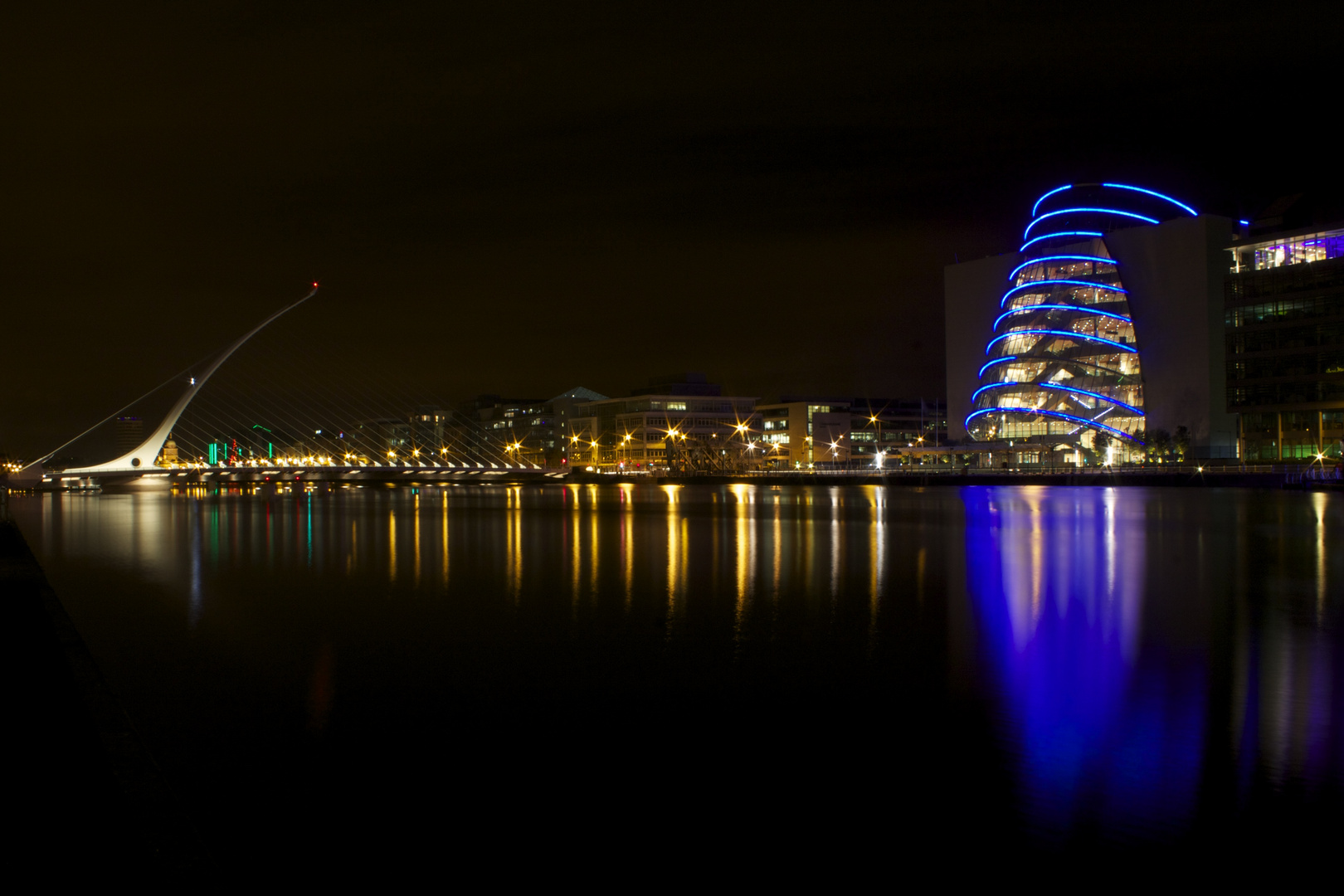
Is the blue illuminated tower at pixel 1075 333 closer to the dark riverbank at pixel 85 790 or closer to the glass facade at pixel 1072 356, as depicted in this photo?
the glass facade at pixel 1072 356

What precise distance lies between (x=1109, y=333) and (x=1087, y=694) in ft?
208

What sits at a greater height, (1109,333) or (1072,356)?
(1109,333)

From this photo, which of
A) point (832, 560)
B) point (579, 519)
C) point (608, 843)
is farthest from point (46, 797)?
point (579, 519)

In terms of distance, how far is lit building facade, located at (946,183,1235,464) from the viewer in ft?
205

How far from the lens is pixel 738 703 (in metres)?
8.18

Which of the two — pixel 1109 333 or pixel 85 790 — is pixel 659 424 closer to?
pixel 1109 333

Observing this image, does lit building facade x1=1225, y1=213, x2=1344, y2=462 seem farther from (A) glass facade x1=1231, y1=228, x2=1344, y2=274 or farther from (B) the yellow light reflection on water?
(B) the yellow light reflection on water

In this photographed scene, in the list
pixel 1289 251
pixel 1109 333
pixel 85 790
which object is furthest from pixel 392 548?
pixel 1289 251

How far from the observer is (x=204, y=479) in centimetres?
10050

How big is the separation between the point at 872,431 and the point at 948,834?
108 meters

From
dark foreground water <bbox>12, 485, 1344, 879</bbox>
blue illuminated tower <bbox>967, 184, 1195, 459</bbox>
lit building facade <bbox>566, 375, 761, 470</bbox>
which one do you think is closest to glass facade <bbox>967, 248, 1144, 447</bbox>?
Result: blue illuminated tower <bbox>967, 184, 1195, 459</bbox>

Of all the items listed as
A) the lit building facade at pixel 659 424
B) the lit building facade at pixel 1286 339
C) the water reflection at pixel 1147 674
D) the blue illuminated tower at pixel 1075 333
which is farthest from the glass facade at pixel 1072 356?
the water reflection at pixel 1147 674

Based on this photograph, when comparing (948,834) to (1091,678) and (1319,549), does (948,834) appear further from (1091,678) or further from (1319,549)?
(1319,549)

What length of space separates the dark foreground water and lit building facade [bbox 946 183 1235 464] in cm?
4783
